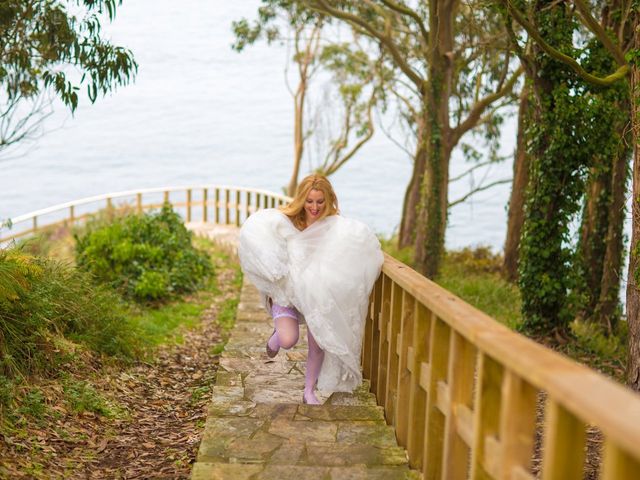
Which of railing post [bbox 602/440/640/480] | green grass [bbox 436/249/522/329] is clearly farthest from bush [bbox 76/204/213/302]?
railing post [bbox 602/440/640/480]

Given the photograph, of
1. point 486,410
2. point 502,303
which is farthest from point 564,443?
point 502,303

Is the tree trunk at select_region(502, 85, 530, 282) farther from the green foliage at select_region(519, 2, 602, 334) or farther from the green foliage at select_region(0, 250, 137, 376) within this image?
the green foliage at select_region(0, 250, 137, 376)

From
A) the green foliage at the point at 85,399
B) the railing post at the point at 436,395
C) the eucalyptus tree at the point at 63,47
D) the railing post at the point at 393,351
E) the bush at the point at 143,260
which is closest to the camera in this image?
the railing post at the point at 436,395

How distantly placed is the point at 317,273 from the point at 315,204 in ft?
1.61

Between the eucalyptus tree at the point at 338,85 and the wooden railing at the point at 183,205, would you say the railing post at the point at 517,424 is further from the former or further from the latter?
the eucalyptus tree at the point at 338,85

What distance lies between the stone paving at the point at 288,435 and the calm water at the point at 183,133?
50979mm

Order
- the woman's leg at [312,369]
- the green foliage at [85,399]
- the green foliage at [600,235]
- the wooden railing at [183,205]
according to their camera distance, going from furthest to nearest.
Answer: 1. the wooden railing at [183,205]
2. the green foliage at [600,235]
3. the green foliage at [85,399]
4. the woman's leg at [312,369]

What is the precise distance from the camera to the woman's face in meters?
5.00

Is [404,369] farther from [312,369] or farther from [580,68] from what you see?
[580,68]

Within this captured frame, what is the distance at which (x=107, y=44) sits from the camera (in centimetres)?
760

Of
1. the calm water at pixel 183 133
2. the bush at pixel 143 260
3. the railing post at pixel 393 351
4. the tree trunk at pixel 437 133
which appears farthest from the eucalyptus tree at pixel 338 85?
the calm water at pixel 183 133

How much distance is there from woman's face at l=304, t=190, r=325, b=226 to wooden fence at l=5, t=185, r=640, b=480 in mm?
557

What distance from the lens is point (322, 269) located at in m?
4.76

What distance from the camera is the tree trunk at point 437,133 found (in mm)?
12625
